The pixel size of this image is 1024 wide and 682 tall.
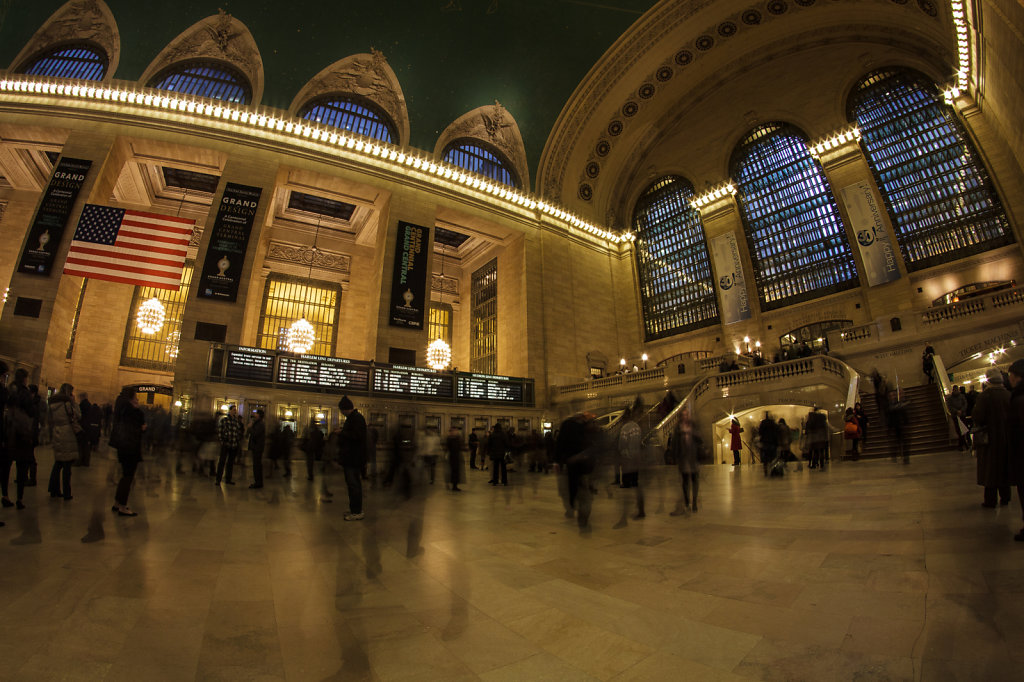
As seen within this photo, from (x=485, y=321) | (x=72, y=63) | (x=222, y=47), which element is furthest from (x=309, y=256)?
(x=72, y=63)

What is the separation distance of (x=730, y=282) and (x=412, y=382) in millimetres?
16474

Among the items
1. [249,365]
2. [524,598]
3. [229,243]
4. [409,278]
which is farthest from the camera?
[409,278]

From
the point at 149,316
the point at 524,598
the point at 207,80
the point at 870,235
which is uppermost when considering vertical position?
the point at 207,80

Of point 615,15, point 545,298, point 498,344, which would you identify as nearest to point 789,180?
point 615,15

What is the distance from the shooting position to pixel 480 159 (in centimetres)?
2434

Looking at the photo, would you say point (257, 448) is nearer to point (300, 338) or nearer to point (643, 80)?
point (300, 338)

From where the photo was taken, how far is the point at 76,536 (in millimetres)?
3535

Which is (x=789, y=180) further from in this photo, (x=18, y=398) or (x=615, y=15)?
(x=18, y=398)

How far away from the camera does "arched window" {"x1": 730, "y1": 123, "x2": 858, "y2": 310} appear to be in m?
21.1

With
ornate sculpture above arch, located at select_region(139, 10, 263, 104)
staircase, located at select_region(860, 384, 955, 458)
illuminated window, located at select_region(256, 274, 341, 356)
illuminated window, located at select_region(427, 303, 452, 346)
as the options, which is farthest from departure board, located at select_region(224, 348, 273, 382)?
staircase, located at select_region(860, 384, 955, 458)

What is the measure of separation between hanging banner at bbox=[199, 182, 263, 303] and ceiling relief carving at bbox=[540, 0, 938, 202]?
47.7 feet

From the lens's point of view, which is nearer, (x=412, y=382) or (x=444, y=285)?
(x=412, y=382)

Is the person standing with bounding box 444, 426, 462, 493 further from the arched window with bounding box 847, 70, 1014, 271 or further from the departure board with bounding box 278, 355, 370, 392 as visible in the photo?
the arched window with bounding box 847, 70, 1014, 271

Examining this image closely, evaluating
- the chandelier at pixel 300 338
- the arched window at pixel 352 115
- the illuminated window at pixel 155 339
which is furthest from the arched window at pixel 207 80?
the chandelier at pixel 300 338
